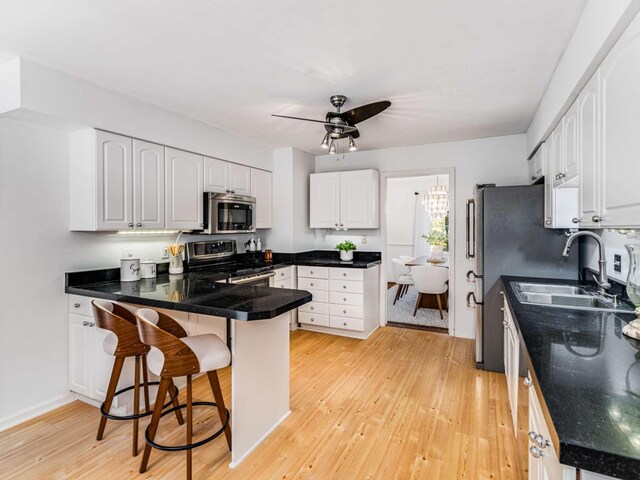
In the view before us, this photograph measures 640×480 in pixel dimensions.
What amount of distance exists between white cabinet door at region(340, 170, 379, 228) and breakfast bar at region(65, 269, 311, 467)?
7.73 ft

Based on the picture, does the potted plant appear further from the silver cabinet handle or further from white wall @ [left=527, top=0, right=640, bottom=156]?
the silver cabinet handle

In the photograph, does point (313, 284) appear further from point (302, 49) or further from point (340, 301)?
point (302, 49)

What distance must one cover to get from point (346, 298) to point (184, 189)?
88.1 inches

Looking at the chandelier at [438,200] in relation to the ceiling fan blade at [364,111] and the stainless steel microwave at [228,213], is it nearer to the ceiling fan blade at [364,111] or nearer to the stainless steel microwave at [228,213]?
the stainless steel microwave at [228,213]

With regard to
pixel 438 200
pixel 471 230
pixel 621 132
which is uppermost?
pixel 438 200

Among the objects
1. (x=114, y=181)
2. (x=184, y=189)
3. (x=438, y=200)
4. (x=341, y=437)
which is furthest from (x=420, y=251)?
(x=114, y=181)

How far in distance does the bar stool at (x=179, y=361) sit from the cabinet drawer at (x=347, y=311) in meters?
2.39

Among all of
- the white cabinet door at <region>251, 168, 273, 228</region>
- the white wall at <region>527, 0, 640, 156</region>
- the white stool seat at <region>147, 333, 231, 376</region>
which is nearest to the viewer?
the white wall at <region>527, 0, 640, 156</region>

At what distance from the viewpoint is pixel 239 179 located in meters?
4.05

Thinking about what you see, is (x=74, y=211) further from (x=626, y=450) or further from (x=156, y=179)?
(x=626, y=450)

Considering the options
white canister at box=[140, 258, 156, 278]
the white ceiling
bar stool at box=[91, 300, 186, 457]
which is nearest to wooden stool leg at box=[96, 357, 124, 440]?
bar stool at box=[91, 300, 186, 457]

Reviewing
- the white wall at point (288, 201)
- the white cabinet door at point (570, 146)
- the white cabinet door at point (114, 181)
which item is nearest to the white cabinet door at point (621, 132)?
the white cabinet door at point (570, 146)

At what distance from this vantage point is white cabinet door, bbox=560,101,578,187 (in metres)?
1.93

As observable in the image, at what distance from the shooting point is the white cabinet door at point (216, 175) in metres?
3.58
